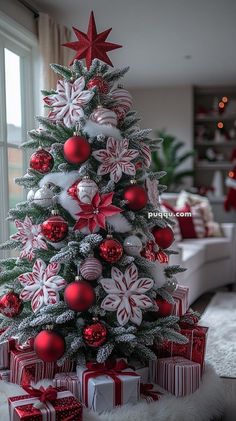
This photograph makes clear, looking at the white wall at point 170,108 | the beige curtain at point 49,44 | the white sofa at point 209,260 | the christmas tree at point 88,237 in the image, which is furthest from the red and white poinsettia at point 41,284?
the white wall at point 170,108

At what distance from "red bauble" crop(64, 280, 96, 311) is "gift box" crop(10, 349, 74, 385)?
0.98 feet

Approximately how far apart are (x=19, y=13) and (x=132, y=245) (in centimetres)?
232

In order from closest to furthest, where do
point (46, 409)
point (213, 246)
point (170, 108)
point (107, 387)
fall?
point (46, 409) → point (107, 387) → point (213, 246) → point (170, 108)

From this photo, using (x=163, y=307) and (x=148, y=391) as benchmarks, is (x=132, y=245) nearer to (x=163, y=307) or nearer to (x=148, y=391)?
(x=163, y=307)

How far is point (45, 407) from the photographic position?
168cm

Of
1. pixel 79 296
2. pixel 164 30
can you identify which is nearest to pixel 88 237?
pixel 79 296

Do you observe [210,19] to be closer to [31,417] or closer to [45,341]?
→ [45,341]

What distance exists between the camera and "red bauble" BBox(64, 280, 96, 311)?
6.07 feet

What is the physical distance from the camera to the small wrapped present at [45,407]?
64.6 inches

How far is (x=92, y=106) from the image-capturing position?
206 cm

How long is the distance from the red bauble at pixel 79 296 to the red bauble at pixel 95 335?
0.27ft

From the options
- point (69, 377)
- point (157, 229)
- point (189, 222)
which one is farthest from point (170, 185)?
point (69, 377)

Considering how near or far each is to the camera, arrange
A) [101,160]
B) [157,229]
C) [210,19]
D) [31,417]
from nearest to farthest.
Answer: [31,417] < [101,160] < [157,229] < [210,19]

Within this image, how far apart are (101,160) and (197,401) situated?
3.51 ft
